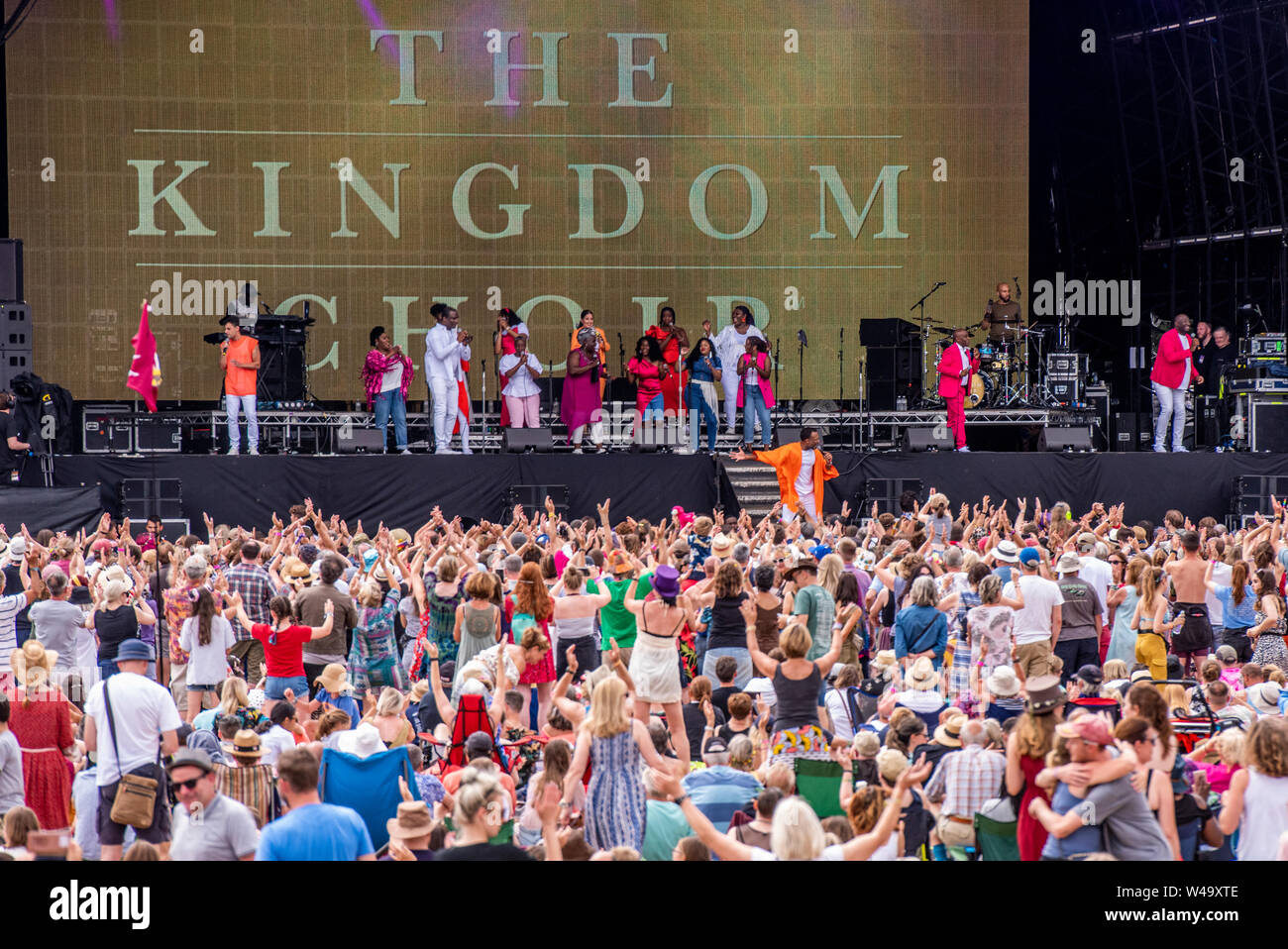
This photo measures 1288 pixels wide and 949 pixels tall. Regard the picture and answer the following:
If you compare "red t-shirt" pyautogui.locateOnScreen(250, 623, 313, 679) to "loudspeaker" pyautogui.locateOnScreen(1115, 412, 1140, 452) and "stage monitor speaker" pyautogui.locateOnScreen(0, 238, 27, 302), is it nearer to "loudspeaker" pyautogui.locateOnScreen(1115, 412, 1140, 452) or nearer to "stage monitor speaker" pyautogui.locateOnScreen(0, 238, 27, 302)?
"stage monitor speaker" pyautogui.locateOnScreen(0, 238, 27, 302)

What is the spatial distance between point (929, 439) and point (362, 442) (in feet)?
20.9

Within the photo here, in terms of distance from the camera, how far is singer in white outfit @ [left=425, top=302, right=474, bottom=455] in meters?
17.4

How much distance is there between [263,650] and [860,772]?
396 cm

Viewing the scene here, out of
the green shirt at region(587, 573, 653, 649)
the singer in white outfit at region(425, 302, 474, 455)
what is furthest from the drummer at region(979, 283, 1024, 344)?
the green shirt at region(587, 573, 653, 649)

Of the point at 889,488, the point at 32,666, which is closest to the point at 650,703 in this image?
the point at 32,666

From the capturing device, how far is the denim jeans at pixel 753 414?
17.9 m

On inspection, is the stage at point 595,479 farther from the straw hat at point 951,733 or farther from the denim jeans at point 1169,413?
the straw hat at point 951,733

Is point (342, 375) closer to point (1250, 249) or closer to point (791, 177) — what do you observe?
point (791, 177)

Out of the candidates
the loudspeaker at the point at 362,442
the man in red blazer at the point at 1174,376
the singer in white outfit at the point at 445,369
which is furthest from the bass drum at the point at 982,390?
the loudspeaker at the point at 362,442

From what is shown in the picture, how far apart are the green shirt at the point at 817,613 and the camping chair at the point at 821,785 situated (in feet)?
7.39

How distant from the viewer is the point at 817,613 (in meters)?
8.67

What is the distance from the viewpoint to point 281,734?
6762 millimetres

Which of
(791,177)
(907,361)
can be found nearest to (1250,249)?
(907,361)
